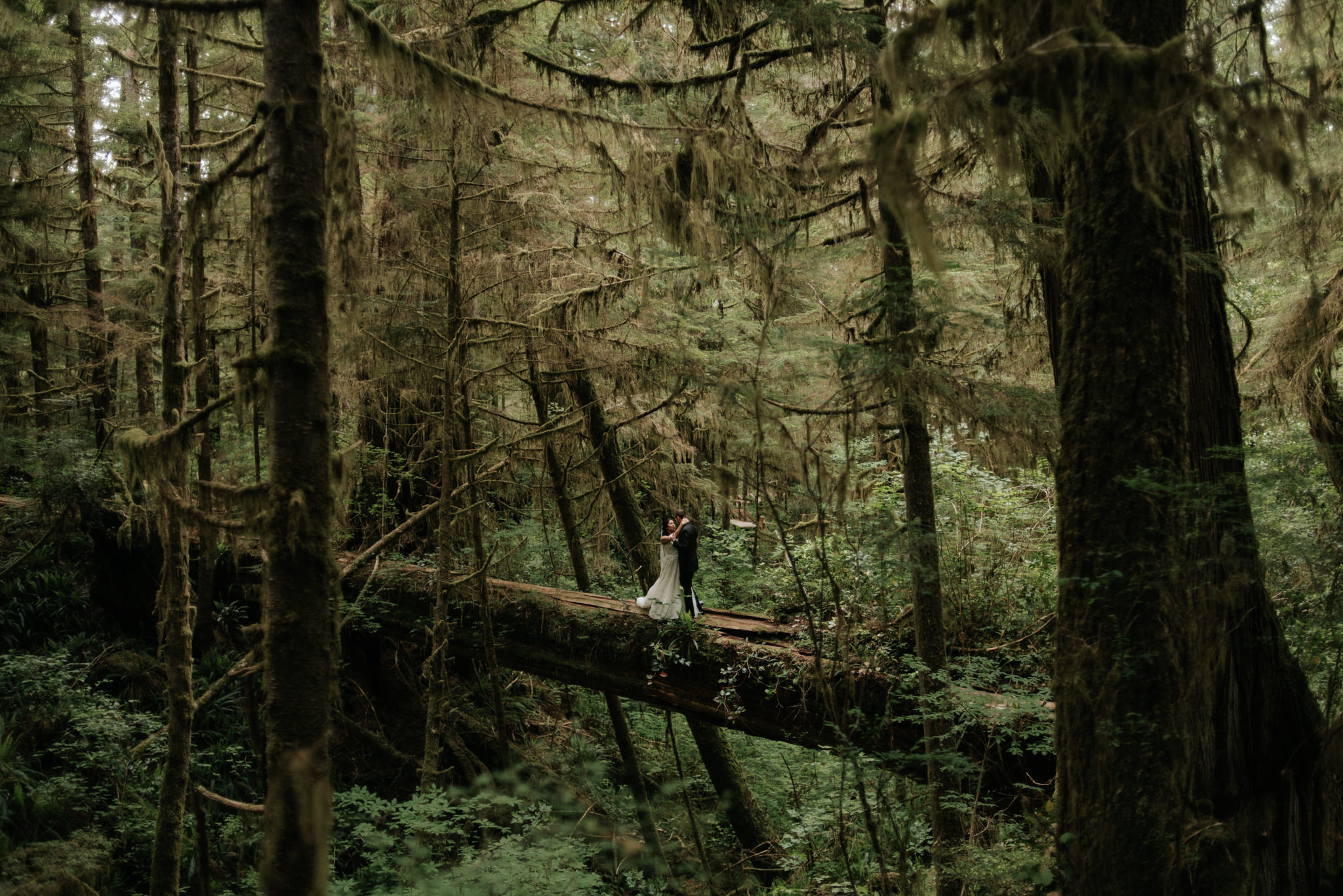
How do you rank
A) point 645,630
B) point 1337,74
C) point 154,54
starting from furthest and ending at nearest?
point 645,630, point 154,54, point 1337,74

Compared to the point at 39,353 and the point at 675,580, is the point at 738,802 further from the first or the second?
the point at 39,353

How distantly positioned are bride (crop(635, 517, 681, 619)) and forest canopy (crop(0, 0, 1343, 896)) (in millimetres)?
100

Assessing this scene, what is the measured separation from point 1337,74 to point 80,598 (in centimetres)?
1738

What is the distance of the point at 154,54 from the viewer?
8.35 meters

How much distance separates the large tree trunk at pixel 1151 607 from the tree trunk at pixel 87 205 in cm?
1318

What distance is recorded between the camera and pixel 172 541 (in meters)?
6.71

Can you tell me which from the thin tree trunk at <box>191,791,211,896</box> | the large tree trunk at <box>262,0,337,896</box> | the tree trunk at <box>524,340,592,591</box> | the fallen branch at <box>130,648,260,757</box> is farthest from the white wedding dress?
the large tree trunk at <box>262,0,337,896</box>

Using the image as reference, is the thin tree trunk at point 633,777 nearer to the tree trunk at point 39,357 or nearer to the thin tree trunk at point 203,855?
the thin tree trunk at point 203,855

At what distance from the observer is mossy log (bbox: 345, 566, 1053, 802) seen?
6527 mm

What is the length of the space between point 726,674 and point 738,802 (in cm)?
327

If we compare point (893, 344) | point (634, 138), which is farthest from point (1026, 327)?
point (634, 138)

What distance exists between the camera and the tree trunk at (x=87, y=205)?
11836 millimetres

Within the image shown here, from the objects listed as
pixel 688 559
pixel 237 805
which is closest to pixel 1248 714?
pixel 688 559

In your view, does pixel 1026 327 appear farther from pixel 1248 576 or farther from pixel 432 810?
pixel 432 810
